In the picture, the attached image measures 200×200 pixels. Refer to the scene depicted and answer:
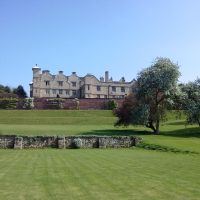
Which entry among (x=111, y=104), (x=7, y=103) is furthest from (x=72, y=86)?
(x=7, y=103)

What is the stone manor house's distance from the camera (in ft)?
439

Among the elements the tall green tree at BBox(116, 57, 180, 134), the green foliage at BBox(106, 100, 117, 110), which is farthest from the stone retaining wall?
the green foliage at BBox(106, 100, 117, 110)

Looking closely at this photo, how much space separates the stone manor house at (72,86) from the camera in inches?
5271

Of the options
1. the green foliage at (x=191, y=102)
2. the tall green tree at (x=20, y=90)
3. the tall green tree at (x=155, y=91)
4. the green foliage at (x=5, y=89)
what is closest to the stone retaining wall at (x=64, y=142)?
the tall green tree at (x=155, y=91)

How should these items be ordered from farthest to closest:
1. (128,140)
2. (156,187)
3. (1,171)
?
(128,140) → (1,171) → (156,187)

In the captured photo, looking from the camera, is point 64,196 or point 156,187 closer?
point 64,196

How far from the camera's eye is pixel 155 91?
57.9 m

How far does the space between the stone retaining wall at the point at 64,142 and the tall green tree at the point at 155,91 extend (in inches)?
552

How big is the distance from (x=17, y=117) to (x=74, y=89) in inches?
2315

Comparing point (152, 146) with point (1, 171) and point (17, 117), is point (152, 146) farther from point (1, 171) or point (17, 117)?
point (17, 117)

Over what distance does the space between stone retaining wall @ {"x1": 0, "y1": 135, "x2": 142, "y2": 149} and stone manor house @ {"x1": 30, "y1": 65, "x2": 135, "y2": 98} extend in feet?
300

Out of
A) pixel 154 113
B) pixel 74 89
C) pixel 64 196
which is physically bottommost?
pixel 64 196

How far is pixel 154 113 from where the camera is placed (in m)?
56.6

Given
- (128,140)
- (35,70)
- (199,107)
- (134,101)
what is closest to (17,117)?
(134,101)
